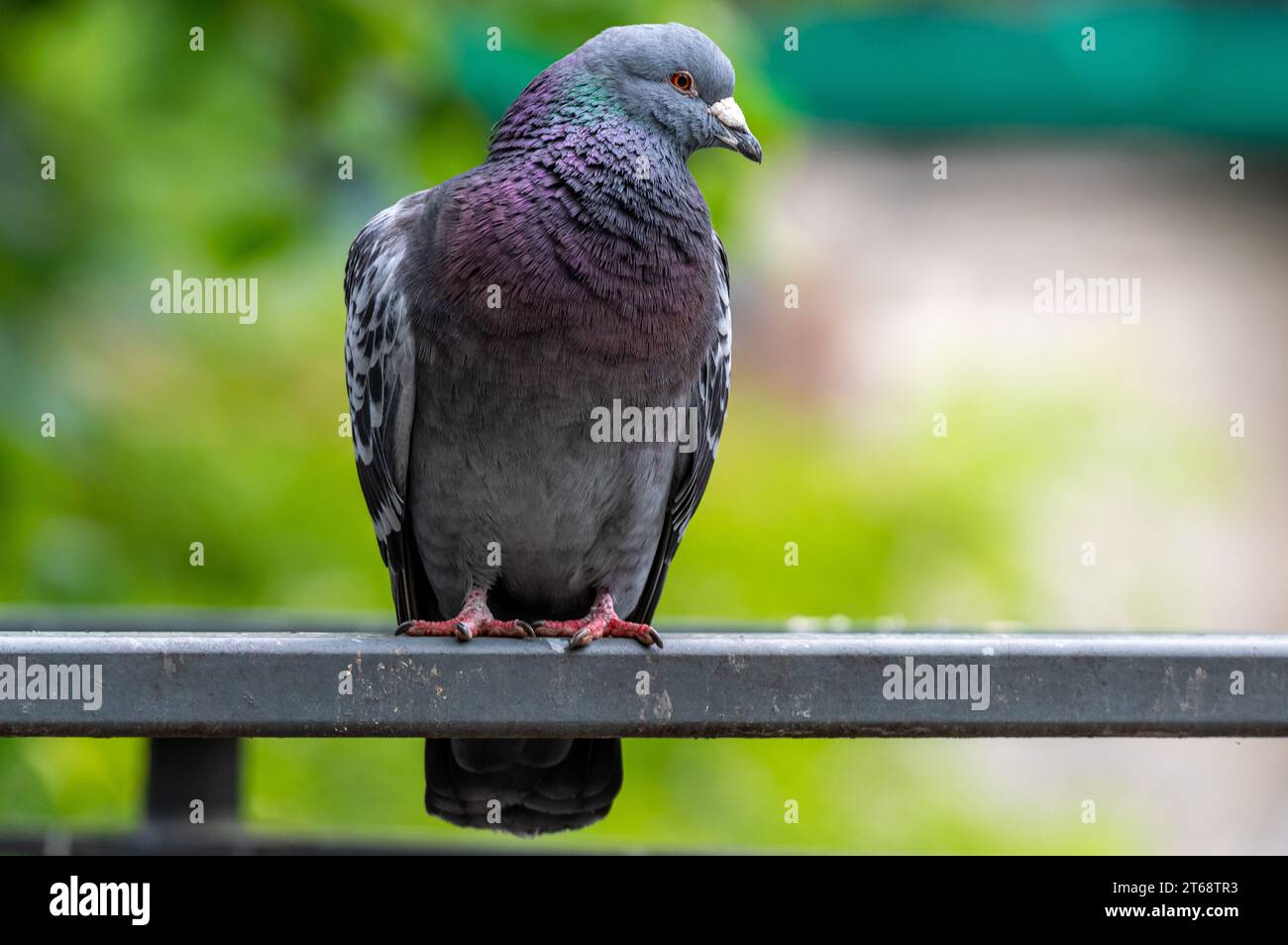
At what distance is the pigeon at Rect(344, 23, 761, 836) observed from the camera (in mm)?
2922

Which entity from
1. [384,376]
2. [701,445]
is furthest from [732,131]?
[384,376]

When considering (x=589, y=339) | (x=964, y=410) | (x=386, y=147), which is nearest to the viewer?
(x=589, y=339)

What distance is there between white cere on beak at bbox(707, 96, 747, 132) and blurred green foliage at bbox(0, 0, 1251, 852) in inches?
13.2

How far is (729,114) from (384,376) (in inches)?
36.9

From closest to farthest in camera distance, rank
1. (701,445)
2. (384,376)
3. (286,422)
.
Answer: (384,376) → (701,445) → (286,422)

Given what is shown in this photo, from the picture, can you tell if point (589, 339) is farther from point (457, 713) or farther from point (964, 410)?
point (964, 410)

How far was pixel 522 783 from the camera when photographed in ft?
10.5

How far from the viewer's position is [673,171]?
308 cm

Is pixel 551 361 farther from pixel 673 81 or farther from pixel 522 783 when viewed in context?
pixel 522 783

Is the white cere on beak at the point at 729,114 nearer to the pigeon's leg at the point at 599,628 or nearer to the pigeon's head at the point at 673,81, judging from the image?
the pigeon's head at the point at 673,81

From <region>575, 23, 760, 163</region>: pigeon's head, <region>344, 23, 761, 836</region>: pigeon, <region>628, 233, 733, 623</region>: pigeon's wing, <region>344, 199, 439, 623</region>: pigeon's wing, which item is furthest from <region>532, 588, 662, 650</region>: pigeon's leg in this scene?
<region>575, 23, 760, 163</region>: pigeon's head

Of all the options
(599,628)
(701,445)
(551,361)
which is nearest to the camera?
(599,628)

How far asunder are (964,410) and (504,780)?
3754mm

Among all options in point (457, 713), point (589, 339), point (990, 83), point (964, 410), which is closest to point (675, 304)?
point (589, 339)
